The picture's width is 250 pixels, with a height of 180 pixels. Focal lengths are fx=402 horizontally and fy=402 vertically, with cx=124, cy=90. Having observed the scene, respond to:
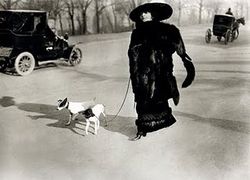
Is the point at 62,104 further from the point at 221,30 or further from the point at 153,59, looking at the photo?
the point at 221,30

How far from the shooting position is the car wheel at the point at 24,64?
7.44 feet

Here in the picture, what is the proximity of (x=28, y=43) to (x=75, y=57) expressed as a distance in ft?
1.02

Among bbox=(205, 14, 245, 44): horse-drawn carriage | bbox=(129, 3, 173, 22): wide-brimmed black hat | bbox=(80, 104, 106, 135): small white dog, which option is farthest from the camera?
bbox=(205, 14, 245, 44): horse-drawn carriage

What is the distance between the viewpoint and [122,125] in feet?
6.98

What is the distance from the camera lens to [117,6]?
2148 mm

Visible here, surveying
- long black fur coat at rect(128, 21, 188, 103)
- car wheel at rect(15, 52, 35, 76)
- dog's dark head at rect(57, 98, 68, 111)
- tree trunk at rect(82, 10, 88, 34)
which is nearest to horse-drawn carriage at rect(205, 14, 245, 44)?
long black fur coat at rect(128, 21, 188, 103)

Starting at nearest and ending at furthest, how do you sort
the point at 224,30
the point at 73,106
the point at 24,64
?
the point at 73,106 → the point at 224,30 → the point at 24,64

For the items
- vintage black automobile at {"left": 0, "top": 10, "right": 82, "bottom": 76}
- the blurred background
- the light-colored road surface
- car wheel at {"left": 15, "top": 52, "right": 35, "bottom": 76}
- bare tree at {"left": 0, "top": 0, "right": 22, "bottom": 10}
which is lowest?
the light-colored road surface

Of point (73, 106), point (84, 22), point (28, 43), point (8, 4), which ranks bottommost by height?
point (73, 106)

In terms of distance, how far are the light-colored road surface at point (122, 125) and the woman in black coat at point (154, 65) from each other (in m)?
0.08

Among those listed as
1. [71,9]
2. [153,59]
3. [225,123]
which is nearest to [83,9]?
[71,9]

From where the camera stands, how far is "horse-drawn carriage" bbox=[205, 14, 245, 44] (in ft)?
7.02

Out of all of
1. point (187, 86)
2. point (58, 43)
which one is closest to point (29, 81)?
point (58, 43)

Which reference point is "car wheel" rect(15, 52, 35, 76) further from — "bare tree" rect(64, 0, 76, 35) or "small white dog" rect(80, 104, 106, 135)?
"small white dog" rect(80, 104, 106, 135)
